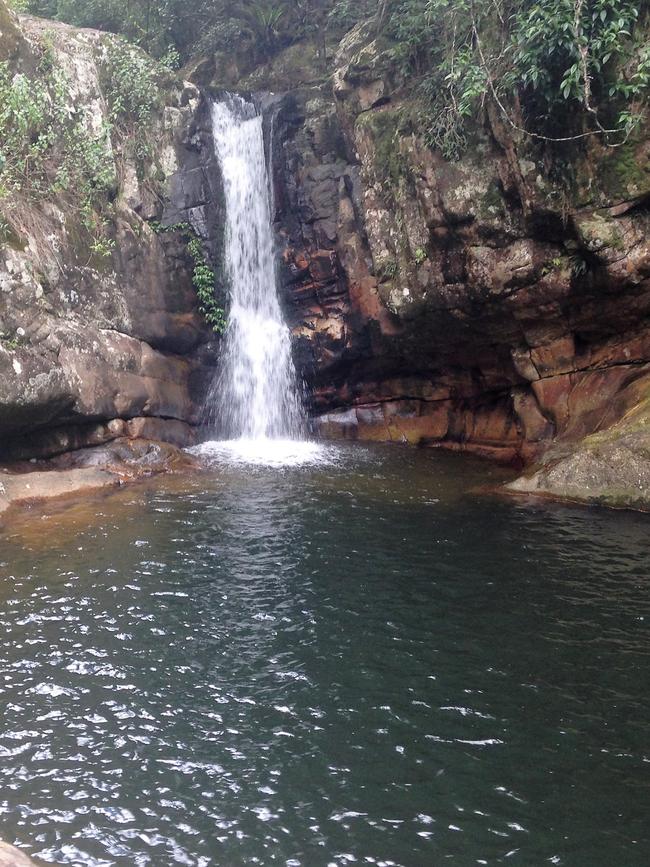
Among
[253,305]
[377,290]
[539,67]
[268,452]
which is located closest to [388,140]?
[377,290]

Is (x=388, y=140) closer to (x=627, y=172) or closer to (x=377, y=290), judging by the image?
(x=377, y=290)

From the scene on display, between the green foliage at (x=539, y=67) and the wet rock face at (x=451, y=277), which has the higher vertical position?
the green foliage at (x=539, y=67)

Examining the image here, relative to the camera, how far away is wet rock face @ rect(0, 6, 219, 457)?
43.8ft

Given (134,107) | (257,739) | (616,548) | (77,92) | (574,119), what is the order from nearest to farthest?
(257,739) < (616,548) < (574,119) < (77,92) < (134,107)

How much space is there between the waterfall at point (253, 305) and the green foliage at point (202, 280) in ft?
1.54

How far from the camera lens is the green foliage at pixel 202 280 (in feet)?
57.5

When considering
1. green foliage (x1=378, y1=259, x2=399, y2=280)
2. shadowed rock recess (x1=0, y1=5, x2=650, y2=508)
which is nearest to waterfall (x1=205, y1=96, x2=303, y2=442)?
shadowed rock recess (x1=0, y1=5, x2=650, y2=508)

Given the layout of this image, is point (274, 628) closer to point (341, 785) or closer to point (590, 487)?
point (341, 785)

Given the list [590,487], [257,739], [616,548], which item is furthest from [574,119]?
[257,739]

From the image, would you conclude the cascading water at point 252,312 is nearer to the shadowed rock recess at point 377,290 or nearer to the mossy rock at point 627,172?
the shadowed rock recess at point 377,290

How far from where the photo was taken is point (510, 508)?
11.6 metres

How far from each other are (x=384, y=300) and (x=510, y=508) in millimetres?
6550

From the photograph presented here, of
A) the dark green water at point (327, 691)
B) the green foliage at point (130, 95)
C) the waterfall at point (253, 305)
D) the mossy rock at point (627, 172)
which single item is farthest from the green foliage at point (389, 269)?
the dark green water at point (327, 691)

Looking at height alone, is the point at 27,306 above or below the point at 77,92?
below
